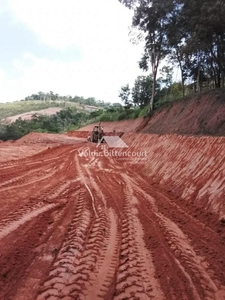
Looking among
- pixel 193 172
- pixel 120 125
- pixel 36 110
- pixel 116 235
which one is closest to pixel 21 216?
pixel 116 235

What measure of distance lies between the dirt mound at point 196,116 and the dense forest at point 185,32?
2362mm

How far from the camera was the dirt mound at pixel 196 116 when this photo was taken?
14.6 m

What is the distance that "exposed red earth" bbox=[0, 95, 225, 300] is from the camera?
2891 mm

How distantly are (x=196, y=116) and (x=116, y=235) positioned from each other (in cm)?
1429

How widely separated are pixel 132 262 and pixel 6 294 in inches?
60.9

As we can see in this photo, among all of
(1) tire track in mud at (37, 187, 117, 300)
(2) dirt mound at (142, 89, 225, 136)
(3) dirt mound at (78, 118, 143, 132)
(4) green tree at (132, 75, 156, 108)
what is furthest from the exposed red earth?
(4) green tree at (132, 75, 156, 108)

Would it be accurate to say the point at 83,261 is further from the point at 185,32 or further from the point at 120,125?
the point at 120,125

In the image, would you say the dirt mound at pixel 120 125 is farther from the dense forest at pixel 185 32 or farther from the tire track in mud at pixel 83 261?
the tire track in mud at pixel 83 261

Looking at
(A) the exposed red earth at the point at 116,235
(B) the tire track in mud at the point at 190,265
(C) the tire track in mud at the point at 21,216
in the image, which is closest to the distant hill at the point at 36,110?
(A) the exposed red earth at the point at 116,235

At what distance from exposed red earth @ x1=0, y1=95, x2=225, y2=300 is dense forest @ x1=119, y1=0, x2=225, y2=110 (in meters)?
7.61

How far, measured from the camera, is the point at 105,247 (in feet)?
12.6

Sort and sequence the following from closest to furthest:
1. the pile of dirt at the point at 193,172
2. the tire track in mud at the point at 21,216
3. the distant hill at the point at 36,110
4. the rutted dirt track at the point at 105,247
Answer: the rutted dirt track at the point at 105,247 → the tire track in mud at the point at 21,216 → the pile of dirt at the point at 193,172 → the distant hill at the point at 36,110

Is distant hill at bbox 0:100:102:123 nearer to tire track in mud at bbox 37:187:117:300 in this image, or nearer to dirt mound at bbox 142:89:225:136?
dirt mound at bbox 142:89:225:136

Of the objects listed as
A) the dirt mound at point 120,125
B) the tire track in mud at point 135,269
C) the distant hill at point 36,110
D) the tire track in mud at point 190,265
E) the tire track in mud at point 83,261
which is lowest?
the tire track in mud at point 190,265
